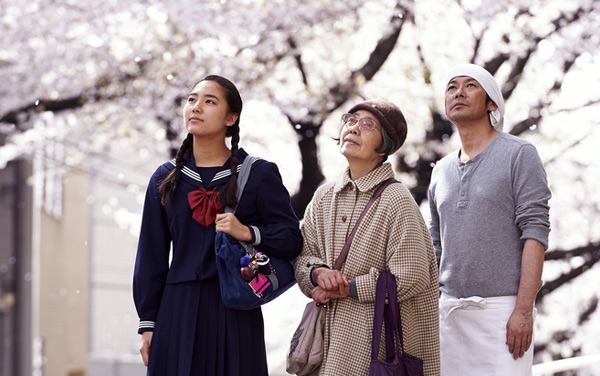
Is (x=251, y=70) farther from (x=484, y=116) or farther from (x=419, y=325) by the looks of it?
(x=419, y=325)

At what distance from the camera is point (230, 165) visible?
7.11 ft

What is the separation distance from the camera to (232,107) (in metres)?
2.19

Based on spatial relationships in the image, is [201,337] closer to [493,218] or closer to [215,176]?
[215,176]

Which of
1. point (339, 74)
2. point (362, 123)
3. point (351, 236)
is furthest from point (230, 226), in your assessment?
point (339, 74)

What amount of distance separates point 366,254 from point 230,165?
1.54 ft

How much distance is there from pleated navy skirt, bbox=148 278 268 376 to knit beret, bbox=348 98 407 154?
657mm

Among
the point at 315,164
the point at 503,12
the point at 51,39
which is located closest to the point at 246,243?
the point at 315,164

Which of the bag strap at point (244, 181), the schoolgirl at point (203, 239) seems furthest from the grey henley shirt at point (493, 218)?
the bag strap at point (244, 181)

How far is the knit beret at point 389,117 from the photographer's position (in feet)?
7.12

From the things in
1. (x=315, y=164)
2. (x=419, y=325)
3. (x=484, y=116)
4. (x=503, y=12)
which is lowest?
(x=419, y=325)

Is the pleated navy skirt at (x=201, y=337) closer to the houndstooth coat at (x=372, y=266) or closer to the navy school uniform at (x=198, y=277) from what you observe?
the navy school uniform at (x=198, y=277)

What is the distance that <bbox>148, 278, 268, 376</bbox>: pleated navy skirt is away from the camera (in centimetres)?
203

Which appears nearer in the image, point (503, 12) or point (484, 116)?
point (484, 116)

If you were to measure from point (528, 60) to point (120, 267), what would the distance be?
6.79 meters
